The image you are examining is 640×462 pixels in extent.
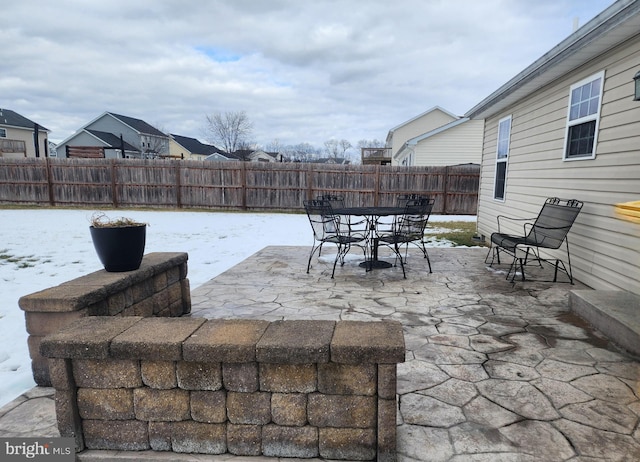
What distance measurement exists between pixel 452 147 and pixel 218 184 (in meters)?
10.3

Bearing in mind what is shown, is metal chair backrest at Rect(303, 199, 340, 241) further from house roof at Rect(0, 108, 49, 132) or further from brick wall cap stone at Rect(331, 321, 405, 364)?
house roof at Rect(0, 108, 49, 132)

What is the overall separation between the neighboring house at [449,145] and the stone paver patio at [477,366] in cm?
1250

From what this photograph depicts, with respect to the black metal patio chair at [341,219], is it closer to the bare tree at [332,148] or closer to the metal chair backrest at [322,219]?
the metal chair backrest at [322,219]

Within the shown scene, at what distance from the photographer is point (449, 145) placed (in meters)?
15.7

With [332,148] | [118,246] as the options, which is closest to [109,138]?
[118,246]

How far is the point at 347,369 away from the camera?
1.35 metres

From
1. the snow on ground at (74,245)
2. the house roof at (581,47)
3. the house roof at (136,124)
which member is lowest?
the snow on ground at (74,245)

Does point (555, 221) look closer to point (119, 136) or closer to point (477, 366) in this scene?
point (477, 366)

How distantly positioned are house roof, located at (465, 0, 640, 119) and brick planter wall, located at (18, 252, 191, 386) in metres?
4.20

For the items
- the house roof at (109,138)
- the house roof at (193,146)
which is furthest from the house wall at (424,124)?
the house roof at (193,146)

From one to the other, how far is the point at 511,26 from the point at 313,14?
4917 millimetres

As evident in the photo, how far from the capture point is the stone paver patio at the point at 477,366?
1524 millimetres

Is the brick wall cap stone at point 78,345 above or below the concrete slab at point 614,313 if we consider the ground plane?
above

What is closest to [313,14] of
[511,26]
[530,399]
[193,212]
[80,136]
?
[511,26]
